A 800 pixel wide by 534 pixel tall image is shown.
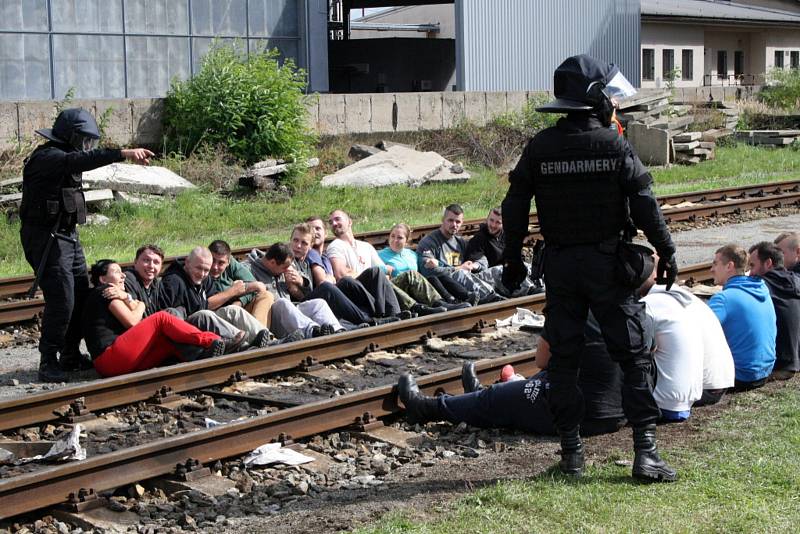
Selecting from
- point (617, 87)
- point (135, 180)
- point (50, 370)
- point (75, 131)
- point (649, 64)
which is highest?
Answer: point (649, 64)

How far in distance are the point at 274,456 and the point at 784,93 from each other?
120 ft

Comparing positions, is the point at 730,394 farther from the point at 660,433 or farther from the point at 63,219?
the point at 63,219

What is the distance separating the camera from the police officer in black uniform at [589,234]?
19.5 ft

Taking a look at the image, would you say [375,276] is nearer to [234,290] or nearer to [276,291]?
[276,291]

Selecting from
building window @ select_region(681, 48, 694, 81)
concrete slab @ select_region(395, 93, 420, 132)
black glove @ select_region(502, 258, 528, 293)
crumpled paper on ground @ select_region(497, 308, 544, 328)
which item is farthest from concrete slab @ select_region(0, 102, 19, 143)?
building window @ select_region(681, 48, 694, 81)

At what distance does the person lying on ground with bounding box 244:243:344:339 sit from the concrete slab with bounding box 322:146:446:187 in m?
11.1

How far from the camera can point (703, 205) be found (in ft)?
66.1

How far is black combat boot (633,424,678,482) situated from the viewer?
6031 mm

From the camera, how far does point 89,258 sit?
1494 centimetres

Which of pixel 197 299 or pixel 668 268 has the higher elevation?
pixel 668 268

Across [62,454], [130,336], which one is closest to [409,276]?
[130,336]

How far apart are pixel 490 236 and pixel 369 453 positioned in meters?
6.00

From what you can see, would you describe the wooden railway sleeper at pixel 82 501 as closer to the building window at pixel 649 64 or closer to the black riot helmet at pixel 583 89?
the black riot helmet at pixel 583 89

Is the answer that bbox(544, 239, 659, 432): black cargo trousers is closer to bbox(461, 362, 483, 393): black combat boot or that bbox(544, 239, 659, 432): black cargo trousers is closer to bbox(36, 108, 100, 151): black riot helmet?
bbox(461, 362, 483, 393): black combat boot
